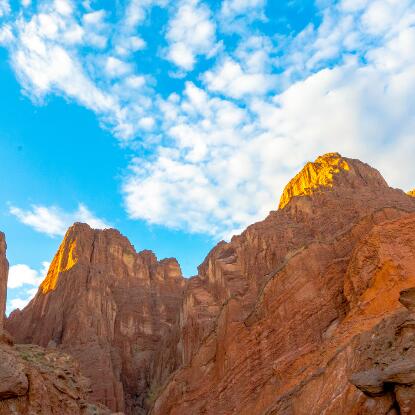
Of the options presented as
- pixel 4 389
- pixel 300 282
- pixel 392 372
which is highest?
pixel 300 282

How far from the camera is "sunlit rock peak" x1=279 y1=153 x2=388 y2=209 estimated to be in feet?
266

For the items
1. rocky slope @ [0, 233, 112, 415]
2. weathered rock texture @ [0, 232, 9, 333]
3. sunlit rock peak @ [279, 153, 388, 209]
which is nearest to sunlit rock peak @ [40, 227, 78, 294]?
weathered rock texture @ [0, 232, 9, 333]

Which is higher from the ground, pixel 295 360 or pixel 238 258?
pixel 238 258

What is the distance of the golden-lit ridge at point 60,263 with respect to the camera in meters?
93.2

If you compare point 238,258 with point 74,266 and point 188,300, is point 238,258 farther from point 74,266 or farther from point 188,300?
point 74,266

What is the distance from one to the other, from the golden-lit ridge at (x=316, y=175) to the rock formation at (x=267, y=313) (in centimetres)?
45

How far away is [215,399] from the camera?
31.4 metres

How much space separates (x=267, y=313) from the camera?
109 ft

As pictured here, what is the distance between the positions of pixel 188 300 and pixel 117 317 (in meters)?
20.4

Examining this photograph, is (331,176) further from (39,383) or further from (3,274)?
(39,383)

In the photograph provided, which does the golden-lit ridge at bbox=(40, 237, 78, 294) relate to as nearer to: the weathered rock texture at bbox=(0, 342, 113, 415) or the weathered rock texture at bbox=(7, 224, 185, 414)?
the weathered rock texture at bbox=(7, 224, 185, 414)

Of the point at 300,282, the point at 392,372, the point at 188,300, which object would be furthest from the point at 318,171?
the point at 392,372

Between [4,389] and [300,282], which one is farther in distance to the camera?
[300,282]

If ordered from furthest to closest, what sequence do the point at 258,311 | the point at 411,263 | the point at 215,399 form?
the point at 258,311, the point at 215,399, the point at 411,263
